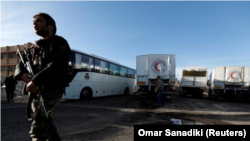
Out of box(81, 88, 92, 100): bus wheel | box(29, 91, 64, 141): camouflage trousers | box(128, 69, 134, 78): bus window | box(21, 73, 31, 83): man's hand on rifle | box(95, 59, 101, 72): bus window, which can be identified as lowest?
box(81, 88, 92, 100): bus wheel

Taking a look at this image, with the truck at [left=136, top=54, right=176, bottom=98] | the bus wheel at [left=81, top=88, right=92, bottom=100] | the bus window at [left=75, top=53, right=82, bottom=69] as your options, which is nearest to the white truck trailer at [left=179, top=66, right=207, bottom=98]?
the truck at [left=136, top=54, right=176, bottom=98]

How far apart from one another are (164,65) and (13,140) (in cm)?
1025

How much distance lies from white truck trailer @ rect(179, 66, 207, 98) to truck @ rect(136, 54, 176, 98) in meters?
5.60

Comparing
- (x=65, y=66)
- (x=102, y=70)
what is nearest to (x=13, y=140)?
(x=65, y=66)

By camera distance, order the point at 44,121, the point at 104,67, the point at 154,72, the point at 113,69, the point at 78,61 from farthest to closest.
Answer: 1. the point at 113,69
2. the point at 104,67
3. the point at 154,72
4. the point at 78,61
5. the point at 44,121

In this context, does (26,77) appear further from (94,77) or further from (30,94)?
(94,77)

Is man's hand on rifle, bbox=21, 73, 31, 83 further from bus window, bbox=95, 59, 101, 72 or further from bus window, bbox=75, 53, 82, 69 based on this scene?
bus window, bbox=95, 59, 101, 72

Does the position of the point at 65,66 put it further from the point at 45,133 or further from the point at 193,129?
the point at 193,129

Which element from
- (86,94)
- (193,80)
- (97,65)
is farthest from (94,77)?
(193,80)

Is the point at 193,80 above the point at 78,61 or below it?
below

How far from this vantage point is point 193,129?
285 cm

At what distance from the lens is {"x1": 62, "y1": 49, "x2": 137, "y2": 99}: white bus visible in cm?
1016

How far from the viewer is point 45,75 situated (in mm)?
1657

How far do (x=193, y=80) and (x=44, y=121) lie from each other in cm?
1627
